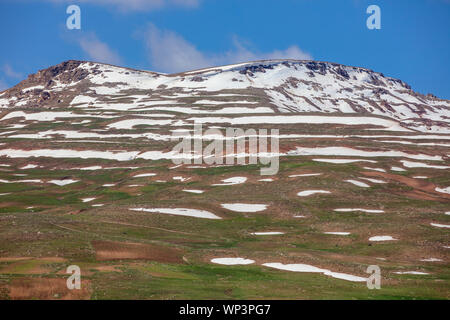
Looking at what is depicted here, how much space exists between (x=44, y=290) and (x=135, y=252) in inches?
593

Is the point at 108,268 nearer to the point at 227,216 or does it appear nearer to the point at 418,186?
the point at 227,216

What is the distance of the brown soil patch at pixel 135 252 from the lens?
4322cm

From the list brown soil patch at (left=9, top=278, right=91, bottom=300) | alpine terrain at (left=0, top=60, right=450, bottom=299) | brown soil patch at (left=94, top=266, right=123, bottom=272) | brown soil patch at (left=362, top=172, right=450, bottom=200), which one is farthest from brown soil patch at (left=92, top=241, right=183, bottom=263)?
brown soil patch at (left=362, top=172, right=450, bottom=200)

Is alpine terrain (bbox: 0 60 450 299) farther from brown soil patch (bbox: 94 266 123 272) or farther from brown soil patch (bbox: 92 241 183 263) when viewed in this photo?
brown soil patch (bbox: 92 241 183 263)

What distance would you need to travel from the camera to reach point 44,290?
3020 centimetres

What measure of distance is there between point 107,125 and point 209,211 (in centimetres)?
11442

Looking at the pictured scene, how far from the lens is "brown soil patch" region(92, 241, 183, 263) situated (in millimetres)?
43222

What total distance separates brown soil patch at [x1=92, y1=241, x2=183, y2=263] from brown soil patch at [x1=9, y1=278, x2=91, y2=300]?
10.2 m

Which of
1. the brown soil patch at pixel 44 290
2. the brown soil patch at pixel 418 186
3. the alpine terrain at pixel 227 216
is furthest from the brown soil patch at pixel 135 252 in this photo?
the brown soil patch at pixel 418 186

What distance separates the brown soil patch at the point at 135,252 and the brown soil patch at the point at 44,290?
33.3 feet

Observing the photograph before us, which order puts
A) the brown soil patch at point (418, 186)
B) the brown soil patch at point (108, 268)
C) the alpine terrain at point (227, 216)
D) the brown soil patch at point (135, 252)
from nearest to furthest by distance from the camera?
1. the alpine terrain at point (227, 216)
2. the brown soil patch at point (108, 268)
3. the brown soil patch at point (135, 252)
4. the brown soil patch at point (418, 186)

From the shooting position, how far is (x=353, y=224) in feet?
218

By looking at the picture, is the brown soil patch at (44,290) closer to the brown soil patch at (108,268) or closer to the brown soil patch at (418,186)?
the brown soil patch at (108,268)

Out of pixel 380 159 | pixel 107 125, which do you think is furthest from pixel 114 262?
pixel 107 125
